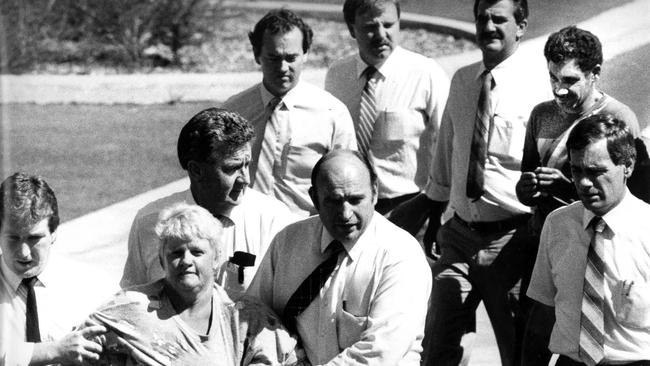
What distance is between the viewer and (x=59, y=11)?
1719 cm

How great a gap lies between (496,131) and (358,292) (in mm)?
1825

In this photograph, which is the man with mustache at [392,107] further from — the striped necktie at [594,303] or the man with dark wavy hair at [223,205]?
the striped necktie at [594,303]

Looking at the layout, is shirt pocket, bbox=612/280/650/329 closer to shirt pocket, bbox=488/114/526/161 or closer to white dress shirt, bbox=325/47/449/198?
shirt pocket, bbox=488/114/526/161

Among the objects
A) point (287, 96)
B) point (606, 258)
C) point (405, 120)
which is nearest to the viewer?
point (606, 258)

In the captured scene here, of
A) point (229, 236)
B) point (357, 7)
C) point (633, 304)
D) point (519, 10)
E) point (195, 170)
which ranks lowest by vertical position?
point (633, 304)

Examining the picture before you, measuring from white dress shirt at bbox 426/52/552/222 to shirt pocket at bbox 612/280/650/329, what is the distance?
1.38m

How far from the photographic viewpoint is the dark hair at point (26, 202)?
6676 millimetres

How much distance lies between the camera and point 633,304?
22.4 ft

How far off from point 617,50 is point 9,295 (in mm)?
6828

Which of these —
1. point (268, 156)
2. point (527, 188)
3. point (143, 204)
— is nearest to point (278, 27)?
point (268, 156)

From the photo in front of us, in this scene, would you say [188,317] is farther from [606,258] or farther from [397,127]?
[397,127]

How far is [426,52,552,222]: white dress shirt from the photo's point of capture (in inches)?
324

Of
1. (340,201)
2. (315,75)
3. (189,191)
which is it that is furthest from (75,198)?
(340,201)

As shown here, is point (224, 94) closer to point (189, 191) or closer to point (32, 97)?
point (32, 97)
